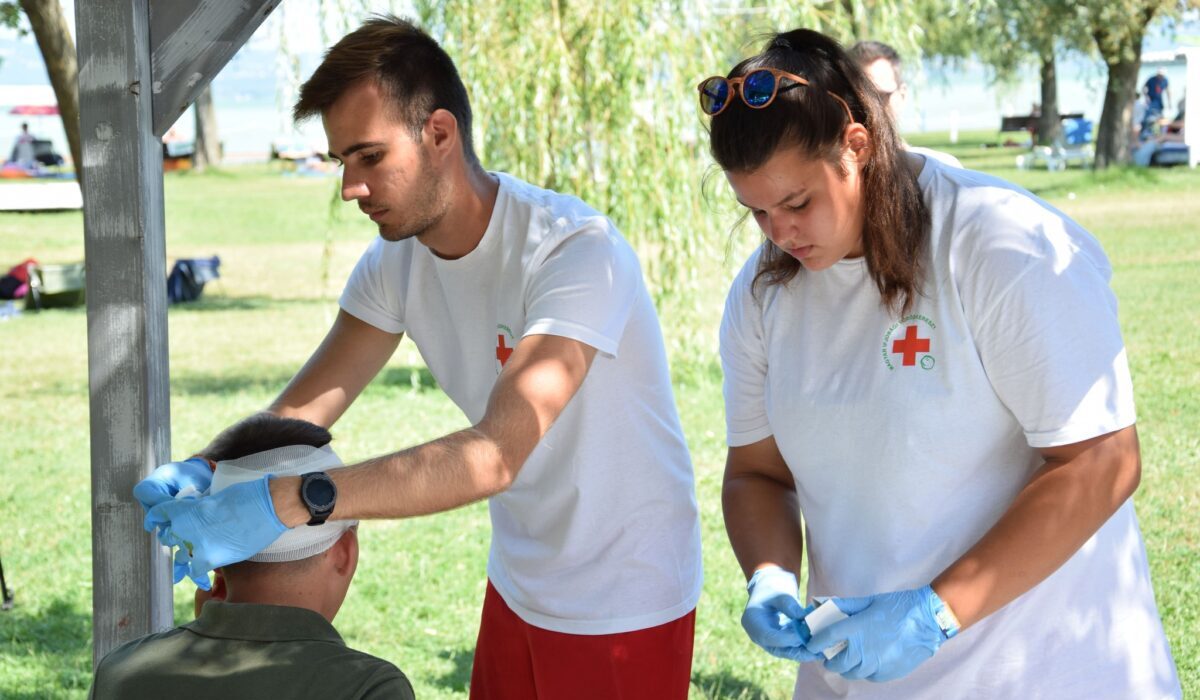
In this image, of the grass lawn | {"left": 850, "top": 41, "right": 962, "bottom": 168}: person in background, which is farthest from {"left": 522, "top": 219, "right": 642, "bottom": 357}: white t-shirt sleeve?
{"left": 850, "top": 41, "right": 962, "bottom": 168}: person in background

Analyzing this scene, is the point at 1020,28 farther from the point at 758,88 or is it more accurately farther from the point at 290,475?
the point at 290,475

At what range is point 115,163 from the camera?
7.34 feet

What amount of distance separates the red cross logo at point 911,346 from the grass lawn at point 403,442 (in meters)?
1.09

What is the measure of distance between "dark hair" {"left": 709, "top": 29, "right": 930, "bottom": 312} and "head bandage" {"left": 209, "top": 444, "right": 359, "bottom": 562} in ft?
2.55

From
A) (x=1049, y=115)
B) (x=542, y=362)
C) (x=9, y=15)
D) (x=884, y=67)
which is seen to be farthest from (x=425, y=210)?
(x=1049, y=115)

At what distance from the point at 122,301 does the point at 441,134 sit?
2.06 feet

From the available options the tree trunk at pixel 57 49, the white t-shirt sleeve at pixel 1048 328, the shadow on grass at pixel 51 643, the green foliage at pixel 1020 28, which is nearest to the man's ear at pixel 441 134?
the white t-shirt sleeve at pixel 1048 328

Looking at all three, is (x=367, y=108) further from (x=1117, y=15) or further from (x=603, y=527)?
(x=1117, y=15)

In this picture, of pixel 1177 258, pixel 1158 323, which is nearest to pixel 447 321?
pixel 1158 323

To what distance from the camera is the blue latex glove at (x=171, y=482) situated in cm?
206

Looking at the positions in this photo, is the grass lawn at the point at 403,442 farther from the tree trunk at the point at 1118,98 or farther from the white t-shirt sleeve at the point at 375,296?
the tree trunk at the point at 1118,98

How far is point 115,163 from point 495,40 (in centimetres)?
537

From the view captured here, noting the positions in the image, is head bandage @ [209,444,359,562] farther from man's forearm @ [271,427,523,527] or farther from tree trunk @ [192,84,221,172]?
tree trunk @ [192,84,221,172]

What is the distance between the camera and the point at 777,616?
2.01 meters
